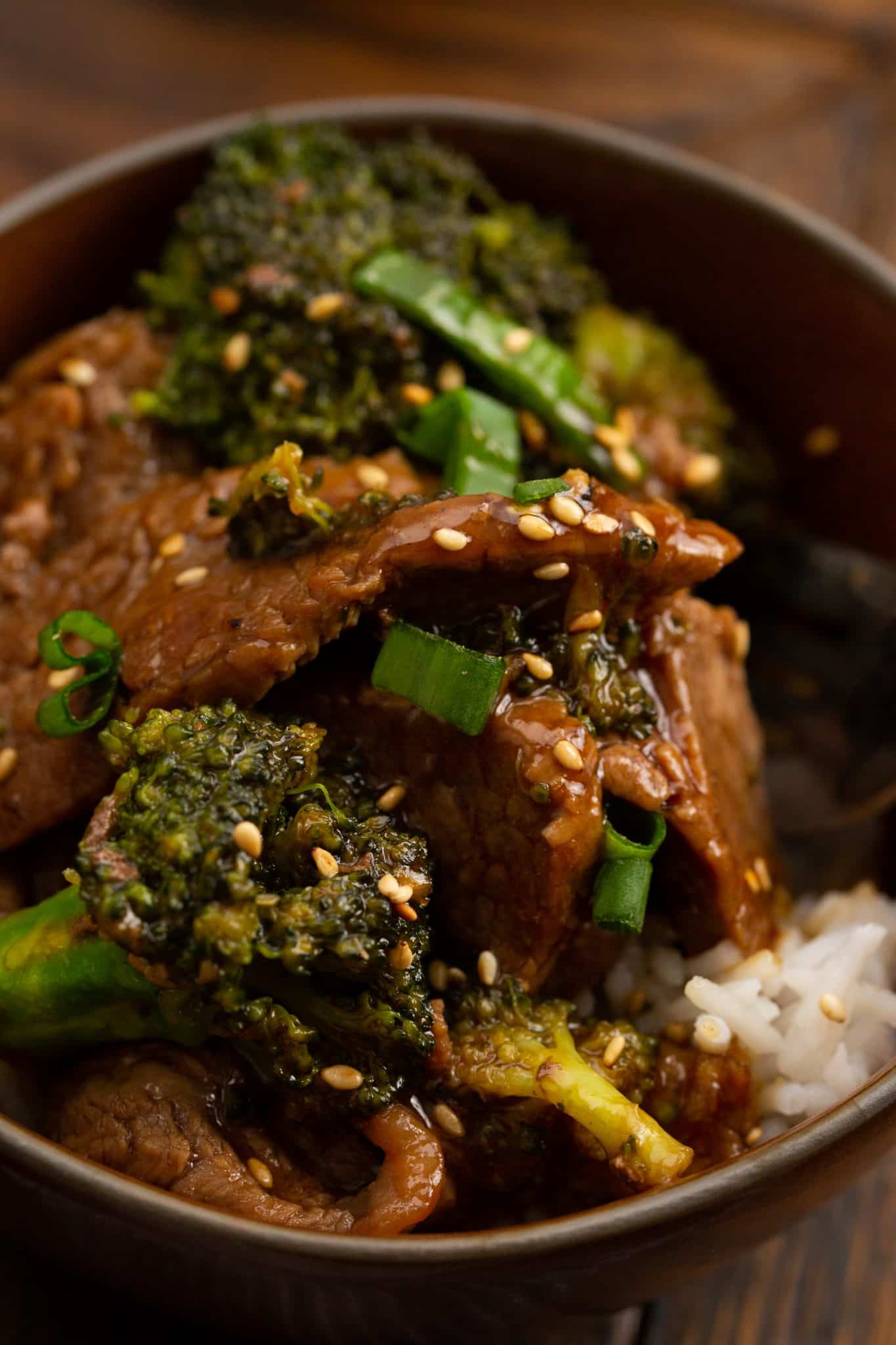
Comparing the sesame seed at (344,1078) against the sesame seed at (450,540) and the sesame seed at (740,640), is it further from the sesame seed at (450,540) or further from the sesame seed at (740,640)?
the sesame seed at (740,640)

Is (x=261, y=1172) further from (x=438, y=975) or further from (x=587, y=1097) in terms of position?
(x=587, y=1097)

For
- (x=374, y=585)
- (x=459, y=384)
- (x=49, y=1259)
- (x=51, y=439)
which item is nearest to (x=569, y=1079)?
(x=374, y=585)

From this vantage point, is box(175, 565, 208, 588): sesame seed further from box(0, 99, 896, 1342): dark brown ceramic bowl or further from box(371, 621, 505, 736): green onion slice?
box(0, 99, 896, 1342): dark brown ceramic bowl

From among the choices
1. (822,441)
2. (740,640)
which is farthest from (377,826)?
(822,441)

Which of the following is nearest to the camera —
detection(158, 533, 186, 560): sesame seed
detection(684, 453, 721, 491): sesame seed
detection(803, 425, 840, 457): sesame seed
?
detection(158, 533, 186, 560): sesame seed

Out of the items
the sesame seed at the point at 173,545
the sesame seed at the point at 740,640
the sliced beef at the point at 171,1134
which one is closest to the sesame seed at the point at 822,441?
the sesame seed at the point at 740,640

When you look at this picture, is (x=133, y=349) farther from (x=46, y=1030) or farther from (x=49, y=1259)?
(x=49, y=1259)

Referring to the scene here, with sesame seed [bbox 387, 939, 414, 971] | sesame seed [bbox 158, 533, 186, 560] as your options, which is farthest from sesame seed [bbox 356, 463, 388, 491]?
sesame seed [bbox 387, 939, 414, 971]

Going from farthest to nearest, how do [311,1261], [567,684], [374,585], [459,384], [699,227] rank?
1. [699,227]
2. [459,384]
3. [567,684]
4. [374,585]
5. [311,1261]
